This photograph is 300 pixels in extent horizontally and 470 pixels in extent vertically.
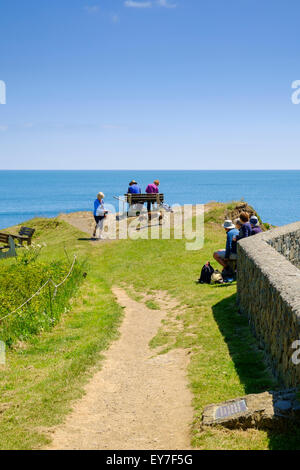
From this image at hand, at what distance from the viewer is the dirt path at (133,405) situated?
19.5 feet

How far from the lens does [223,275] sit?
47.1 ft

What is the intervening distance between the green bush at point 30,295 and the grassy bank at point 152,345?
31 cm

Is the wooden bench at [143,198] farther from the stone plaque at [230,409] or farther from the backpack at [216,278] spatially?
the stone plaque at [230,409]

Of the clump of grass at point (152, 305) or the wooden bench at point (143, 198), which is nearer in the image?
the clump of grass at point (152, 305)

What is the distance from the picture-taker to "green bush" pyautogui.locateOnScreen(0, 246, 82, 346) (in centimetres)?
1038

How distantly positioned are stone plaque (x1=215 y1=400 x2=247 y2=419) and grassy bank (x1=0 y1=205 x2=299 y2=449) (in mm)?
235

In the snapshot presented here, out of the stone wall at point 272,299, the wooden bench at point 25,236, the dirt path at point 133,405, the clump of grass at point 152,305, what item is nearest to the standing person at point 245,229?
the stone wall at point 272,299

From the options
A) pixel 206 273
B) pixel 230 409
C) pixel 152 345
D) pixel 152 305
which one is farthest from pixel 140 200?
pixel 230 409

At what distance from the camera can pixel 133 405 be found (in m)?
7.18

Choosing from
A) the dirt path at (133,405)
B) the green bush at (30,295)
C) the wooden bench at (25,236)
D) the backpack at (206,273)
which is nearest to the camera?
the dirt path at (133,405)

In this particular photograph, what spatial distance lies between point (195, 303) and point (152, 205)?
1587cm

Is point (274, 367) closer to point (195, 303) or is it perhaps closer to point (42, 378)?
point (42, 378)

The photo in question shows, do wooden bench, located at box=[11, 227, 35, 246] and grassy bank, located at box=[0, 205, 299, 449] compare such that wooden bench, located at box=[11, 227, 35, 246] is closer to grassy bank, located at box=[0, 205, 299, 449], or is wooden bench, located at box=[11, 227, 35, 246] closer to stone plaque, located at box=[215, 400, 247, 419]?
grassy bank, located at box=[0, 205, 299, 449]
